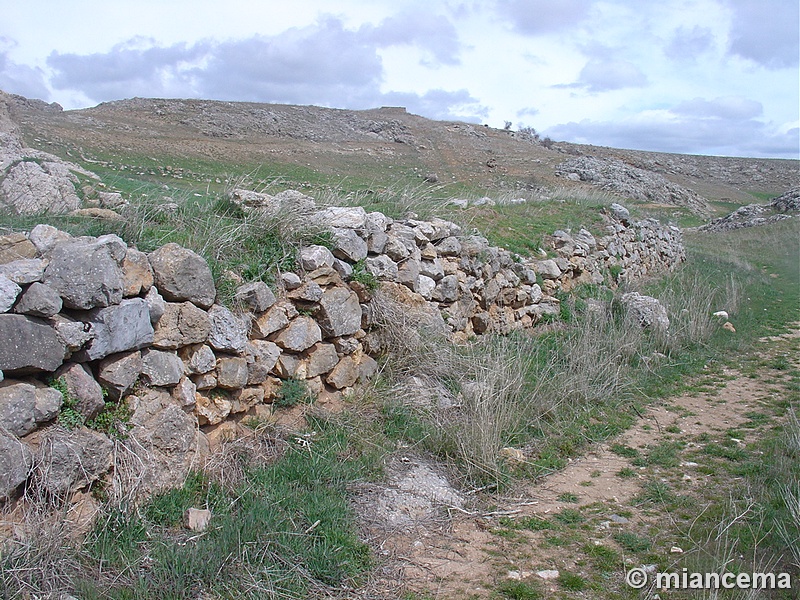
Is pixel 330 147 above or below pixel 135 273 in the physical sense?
above

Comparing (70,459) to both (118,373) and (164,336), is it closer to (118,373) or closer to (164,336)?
(118,373)

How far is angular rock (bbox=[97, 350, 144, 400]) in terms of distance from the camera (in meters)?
3.93

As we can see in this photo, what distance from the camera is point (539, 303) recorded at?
30.3ft

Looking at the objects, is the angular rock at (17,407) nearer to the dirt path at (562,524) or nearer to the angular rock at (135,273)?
the angular rock at (135,273)

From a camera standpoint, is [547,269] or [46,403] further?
[547,269]

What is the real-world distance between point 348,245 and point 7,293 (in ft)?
10.2

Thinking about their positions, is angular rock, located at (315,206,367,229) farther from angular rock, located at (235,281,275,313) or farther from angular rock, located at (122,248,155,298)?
angular rock, located at (122,248,155,298)

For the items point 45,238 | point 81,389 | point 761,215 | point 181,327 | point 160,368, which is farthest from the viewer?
point 761,215

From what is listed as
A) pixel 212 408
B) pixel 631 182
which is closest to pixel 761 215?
pixel 631 182

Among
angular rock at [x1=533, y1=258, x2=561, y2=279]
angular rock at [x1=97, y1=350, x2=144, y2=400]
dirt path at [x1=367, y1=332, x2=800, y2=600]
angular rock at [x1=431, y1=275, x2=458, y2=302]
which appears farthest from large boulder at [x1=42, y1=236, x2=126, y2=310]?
angular rock at [x1=533, y1=258, x2=561, y2=279]

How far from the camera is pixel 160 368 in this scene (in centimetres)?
422

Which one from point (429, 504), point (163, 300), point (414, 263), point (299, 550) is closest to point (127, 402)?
point (163, 300)

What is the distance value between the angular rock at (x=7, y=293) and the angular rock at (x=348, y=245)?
294cm

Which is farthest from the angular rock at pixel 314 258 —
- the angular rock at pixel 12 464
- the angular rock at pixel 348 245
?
the angular rock at pixel 12 464
